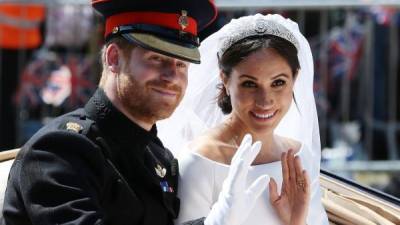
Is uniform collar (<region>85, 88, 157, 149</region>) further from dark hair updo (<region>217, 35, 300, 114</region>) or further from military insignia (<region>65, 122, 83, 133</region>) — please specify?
dark hair updo (<region>217, 35, 300, 114</region>)

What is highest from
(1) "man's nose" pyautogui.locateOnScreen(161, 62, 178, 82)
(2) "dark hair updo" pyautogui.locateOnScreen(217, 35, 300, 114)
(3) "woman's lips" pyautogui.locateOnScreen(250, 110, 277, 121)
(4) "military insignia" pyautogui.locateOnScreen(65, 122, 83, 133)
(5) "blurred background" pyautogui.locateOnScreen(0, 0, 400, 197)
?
(5) "blurred background" pyautogui.locateOnScreen(0, 0, 400, 197)

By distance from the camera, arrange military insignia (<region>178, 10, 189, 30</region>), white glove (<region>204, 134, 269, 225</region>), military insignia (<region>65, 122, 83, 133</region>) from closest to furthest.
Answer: white glove (<region>204, 134, 269, 225</region>) < military insignia (<region>65, 122, 83, 133</region>) < military insignia (<region>178, 10, 189, 30</region>)

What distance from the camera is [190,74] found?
3150 millimetres

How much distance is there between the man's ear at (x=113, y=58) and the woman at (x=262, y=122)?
421 mm

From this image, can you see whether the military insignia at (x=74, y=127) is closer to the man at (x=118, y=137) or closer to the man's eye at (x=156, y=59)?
the man at (x=118, y=137)

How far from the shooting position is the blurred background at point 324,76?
6.29 meters

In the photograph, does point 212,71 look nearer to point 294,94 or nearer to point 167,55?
point 294,94

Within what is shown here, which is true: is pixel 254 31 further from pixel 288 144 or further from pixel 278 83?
pixel 288 144

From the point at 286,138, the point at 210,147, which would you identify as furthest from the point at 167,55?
the point at 286,138

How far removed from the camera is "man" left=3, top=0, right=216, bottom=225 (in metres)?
2.44

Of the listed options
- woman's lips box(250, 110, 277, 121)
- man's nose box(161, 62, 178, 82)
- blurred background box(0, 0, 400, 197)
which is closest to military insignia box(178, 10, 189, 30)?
man's nose box(161, 62, 178, 82)

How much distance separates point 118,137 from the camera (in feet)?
8.65

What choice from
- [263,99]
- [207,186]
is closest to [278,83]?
[263,99]

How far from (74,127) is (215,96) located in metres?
0.67
